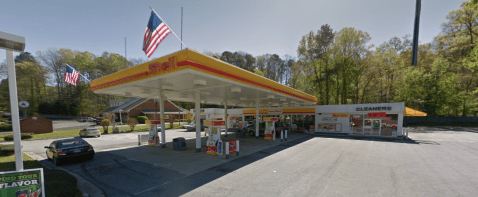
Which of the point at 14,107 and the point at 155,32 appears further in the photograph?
the point at 155,32

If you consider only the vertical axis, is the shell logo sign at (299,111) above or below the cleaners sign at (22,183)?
below

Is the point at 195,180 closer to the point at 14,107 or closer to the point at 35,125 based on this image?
the point at 14,107

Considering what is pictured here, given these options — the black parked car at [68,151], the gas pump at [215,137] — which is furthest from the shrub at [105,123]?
the gas pump at [215,137]

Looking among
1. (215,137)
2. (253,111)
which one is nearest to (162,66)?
(215,137)

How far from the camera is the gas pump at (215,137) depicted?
34.2ft

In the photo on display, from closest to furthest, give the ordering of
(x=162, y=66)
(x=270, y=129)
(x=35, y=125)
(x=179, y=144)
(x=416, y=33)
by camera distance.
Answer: (x=162, y=66) → (x=179, y=144) → (x=270, y=129) → (x=35, y=125) → (x=416, y=33)

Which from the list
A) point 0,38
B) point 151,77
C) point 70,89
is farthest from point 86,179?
point 70,89

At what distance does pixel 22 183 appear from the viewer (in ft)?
12.4

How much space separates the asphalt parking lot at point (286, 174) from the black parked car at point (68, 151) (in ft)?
1.42

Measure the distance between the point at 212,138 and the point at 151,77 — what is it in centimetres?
495

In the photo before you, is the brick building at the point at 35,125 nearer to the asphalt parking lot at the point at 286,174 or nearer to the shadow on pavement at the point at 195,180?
the asphalt parking lot at the point at 286,174

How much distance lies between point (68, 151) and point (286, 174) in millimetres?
10319

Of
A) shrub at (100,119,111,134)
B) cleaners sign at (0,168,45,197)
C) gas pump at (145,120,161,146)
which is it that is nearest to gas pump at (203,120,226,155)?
A: gas pump at (145,120,161,146)

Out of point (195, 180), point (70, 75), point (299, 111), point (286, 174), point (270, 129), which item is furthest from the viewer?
point (299, 111)
